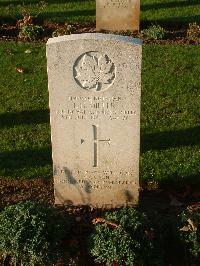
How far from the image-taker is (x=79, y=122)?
582 cm

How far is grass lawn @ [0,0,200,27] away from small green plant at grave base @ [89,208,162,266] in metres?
7.24

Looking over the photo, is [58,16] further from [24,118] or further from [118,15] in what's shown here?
[24,118]

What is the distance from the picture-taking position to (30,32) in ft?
36.9

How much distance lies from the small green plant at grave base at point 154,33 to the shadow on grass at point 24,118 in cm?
370

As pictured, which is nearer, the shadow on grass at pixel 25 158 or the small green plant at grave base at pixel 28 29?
the shadow on grass at pixel 25 158

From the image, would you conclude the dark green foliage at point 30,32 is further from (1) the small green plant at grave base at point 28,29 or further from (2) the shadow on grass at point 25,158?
(2) the shadow on grass at point 25,158

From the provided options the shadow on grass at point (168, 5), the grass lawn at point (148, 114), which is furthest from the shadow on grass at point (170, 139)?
the shadow on grass at point (168, 5)

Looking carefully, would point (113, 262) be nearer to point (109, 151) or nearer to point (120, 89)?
point (109, 151)

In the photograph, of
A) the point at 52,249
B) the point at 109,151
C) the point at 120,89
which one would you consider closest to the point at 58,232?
the point at 52,249

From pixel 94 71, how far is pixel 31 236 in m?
1.80

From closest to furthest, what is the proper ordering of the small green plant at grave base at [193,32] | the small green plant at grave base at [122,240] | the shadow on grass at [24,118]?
the small green plant at grave base at [122,240] < the shadow on grass at [24,118] < the small green plant at grave base at [193,32]

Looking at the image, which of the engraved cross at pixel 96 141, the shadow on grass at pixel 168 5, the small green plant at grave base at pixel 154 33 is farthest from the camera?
the shadow on grass at pixel 168 5

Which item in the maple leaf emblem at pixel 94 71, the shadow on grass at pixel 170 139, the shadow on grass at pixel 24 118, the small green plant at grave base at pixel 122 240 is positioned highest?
the maple leaf emblem at pixel 94 71

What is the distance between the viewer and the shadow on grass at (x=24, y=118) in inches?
326
